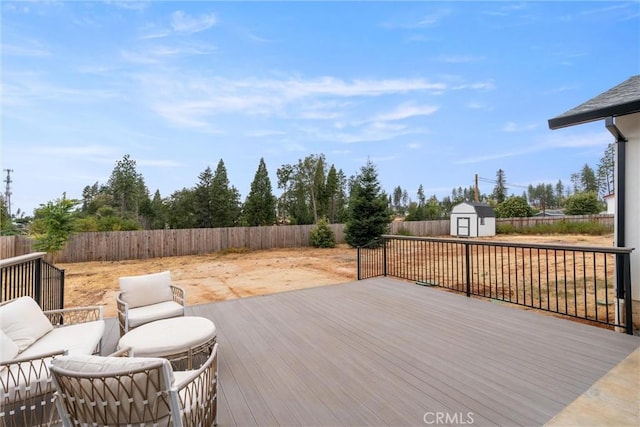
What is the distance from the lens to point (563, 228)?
20016mm

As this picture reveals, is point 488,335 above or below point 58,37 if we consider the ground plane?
below

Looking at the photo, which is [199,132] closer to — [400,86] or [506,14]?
[400,86]

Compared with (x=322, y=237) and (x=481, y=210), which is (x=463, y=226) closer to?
(x=481, y=210)

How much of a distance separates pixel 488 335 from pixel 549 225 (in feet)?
76.3

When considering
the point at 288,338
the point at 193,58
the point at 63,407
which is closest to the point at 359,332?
the point at 288,338

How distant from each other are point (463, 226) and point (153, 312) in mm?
21621

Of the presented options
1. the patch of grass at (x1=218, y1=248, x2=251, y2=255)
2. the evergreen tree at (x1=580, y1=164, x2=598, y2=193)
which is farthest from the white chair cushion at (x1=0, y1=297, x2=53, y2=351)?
the evergreen tree at (x1=580, y1=164, x2=598, y2=193)

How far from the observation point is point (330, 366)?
2410mm

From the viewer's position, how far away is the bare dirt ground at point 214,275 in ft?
22.7

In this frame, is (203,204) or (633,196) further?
(203,204)

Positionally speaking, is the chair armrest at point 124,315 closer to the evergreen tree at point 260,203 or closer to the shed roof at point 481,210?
the evergreen tree at point 260,203

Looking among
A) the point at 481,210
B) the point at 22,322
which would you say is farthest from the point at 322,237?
the point at 22,322

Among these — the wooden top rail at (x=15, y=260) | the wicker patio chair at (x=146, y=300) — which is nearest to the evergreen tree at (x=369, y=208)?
the wicker patio chair at (x=146, y=300)

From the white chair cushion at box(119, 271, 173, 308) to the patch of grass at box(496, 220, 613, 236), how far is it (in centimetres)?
2456
